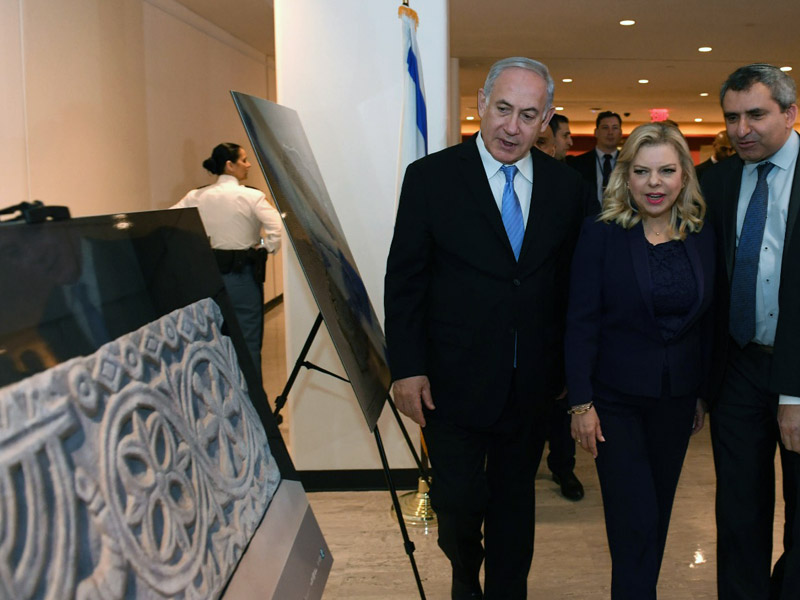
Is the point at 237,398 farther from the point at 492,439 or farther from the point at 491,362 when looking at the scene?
the point at 492,439

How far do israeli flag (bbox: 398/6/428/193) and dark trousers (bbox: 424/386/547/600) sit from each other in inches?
51.6

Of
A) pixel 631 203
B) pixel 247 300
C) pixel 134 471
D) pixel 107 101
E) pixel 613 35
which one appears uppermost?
pixel 613 35

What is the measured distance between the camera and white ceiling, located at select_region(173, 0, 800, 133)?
723 cm

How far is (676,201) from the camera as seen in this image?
2.13 meters

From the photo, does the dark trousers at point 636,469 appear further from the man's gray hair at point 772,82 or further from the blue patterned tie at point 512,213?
the man's gray hair at point 772,82

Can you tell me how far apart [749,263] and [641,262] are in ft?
1.09

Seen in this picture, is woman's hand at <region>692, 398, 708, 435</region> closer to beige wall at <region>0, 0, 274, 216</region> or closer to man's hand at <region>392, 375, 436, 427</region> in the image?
man's hand at <region>392, 375, 436, 427</region>

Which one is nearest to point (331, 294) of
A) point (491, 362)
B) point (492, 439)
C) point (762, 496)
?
point (491, 362)

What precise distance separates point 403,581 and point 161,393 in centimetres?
196

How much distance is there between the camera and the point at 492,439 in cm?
224

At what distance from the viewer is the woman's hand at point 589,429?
211 centimetres

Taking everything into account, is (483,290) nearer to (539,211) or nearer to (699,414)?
(539,211)

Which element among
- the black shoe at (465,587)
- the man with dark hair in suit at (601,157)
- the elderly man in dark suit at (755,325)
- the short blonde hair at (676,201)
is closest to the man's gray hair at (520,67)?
the short blonde hair at (676,201)

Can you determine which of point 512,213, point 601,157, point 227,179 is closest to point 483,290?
point 512,213
